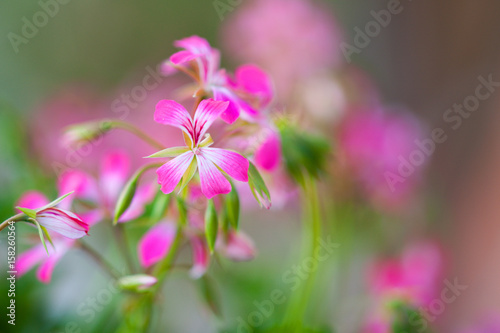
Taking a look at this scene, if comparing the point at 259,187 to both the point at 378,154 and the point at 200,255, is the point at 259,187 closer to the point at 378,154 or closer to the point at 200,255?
the point at 200,255

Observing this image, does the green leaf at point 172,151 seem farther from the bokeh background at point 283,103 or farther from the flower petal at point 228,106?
the bokeh background at point 283,103

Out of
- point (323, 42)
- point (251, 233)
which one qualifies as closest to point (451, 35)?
point (323, 42)

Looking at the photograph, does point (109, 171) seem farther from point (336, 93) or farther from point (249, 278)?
point (336, 93)

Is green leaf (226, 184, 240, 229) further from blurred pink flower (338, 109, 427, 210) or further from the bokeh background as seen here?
blurred pink flower (338, 109, 427, 210)

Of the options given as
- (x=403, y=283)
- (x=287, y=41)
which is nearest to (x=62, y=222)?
(x=403, y=283)

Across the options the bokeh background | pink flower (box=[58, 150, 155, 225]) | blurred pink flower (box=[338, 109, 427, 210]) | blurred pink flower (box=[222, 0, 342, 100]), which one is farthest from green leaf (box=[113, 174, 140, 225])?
blurred pink flower (box=[222, 0, 342, 100])

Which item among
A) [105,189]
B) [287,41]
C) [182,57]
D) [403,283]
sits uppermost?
[287,41]
